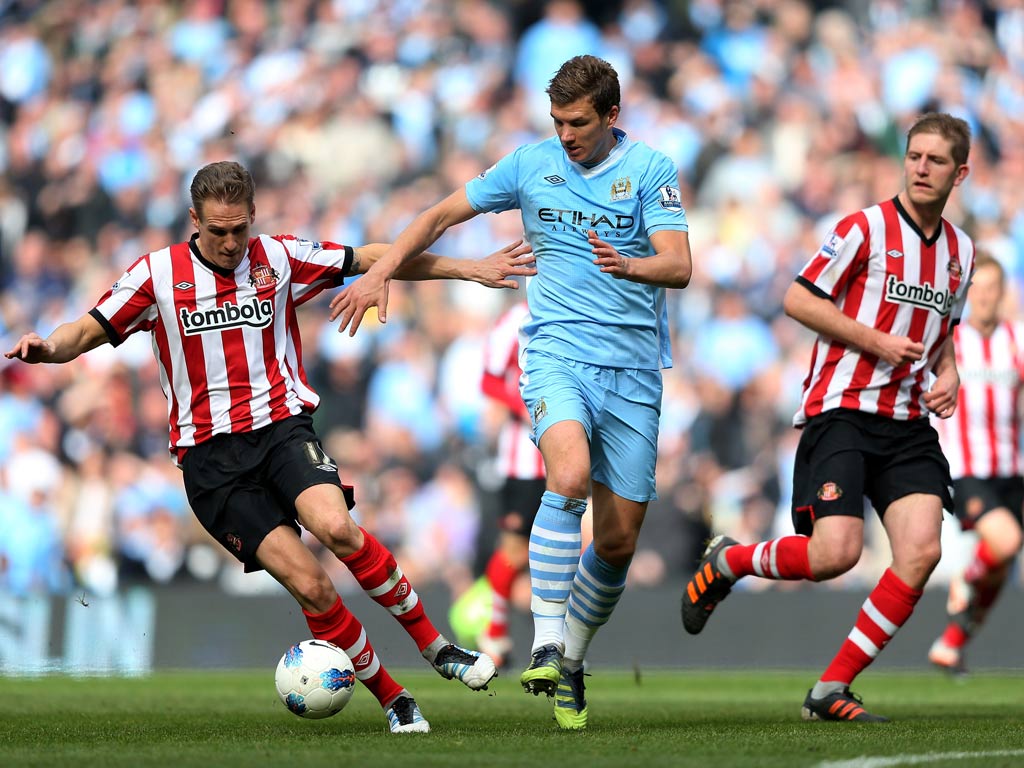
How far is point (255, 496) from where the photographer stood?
6180mm

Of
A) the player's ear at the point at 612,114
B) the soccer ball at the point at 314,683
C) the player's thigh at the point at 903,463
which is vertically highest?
the player's ear at the point at 612,114

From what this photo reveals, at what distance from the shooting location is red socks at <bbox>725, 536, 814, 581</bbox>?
6504 millimetres

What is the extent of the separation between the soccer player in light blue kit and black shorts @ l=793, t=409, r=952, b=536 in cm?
Answer: 76

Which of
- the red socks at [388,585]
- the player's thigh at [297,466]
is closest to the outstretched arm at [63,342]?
the player's thigh at [297,466]

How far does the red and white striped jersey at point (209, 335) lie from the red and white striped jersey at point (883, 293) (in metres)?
2.25

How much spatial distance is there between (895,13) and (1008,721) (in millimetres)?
10539

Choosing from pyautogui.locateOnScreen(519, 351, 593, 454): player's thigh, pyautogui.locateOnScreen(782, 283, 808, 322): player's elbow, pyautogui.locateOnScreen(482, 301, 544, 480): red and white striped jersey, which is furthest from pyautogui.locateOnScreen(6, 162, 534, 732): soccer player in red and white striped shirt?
pyautogui.locateOnScreen(482, 301, 544, 480): red and white striped jersey

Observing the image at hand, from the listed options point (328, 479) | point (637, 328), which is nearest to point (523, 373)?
point (637, 328)

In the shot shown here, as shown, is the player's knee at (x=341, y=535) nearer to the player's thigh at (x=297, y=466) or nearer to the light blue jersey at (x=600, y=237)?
the player's thigh at (x=297, y=466)

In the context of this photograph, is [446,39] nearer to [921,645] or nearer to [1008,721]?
[921,645]

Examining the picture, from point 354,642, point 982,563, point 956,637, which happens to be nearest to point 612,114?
point 354,642

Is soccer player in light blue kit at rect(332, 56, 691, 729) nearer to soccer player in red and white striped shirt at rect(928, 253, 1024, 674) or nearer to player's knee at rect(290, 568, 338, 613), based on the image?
player's knee at rect(290, 568, 338, 613)

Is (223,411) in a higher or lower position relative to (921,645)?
higher

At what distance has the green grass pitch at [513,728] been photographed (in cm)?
493
